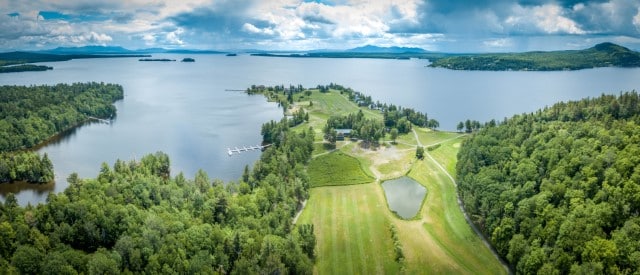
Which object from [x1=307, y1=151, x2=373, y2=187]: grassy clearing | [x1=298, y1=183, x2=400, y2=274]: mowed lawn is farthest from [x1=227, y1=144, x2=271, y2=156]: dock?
[x1=298, y1=183, x2=400, y2=274]: mowed lawn

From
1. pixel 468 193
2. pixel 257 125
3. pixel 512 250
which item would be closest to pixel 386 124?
pixel 257 125

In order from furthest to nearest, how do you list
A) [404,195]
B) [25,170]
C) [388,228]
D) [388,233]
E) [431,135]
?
[431,135], [25,170], [404,195], [388,228], [388,233]

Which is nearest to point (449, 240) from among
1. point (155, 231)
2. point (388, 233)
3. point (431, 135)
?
point (388, 233)

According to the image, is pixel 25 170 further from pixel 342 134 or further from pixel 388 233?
pixel 388 233

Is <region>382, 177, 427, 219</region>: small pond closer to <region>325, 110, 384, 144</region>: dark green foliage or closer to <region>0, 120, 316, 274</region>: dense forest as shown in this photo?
<region>0, 120, 316, 274</region>: dense forest

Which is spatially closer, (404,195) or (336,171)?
(404,195)

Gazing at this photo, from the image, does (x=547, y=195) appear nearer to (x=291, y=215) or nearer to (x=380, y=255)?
(x=380, y=255)
